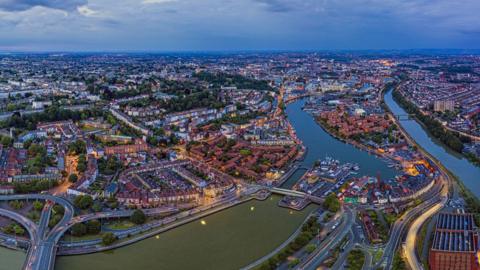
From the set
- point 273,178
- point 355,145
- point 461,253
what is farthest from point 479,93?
point 461,253

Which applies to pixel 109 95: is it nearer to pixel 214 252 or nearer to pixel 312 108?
pixel 312 108

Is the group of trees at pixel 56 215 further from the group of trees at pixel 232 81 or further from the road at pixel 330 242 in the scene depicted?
the group of trees at pixel 232 81

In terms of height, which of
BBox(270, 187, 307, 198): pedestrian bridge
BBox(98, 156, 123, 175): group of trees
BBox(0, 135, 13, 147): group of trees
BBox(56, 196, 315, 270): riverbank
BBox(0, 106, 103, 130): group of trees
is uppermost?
BBox(0, 106, 103, 130): group of trees

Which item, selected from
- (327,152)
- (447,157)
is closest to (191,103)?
(327,152)

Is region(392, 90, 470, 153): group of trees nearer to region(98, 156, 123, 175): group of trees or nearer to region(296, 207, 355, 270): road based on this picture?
region(296, 207, 355, 270): road

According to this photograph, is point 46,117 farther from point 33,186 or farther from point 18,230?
point 18,230

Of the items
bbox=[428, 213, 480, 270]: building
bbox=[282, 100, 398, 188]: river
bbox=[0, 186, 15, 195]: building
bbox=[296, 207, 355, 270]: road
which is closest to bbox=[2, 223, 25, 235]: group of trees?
bbox=[0, 186, 15, 195]: building
